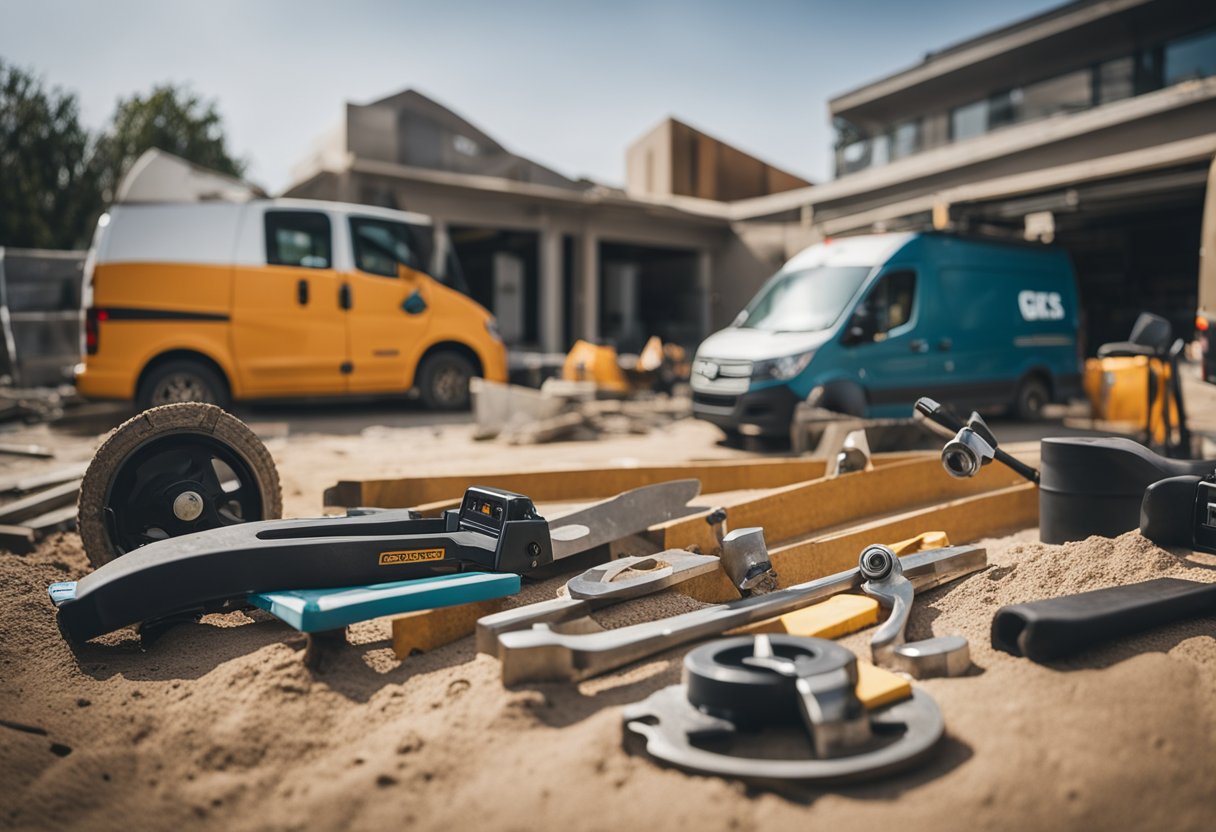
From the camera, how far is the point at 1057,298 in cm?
1133

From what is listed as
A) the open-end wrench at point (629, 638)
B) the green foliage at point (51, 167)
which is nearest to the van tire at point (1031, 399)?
the open-end wrench at point (629, 638)

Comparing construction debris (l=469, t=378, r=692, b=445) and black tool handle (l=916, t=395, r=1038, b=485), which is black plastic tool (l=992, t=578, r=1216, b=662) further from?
construction debris (l=469, t=378, r=692, b=445)

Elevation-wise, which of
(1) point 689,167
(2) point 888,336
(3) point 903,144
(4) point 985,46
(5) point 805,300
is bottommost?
(2) point 888,336

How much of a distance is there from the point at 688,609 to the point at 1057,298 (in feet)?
33.4

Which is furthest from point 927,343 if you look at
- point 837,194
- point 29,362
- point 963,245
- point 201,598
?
point 29,362

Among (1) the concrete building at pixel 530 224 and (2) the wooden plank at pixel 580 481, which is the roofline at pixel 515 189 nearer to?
(1) the concrete building at pixel 530 224

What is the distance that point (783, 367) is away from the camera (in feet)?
28.3

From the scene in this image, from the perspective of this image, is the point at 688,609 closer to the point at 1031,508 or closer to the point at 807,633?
the point at 807,633

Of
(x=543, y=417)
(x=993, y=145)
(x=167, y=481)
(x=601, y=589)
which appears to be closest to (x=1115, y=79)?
(x=993, y=145)

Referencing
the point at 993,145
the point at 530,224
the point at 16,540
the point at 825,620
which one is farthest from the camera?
the point at 530,224

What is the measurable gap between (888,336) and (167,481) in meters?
7.56

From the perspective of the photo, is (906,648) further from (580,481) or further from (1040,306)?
(1040,306)

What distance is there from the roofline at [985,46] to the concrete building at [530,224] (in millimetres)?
5917

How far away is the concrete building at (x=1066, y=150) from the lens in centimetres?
1445
